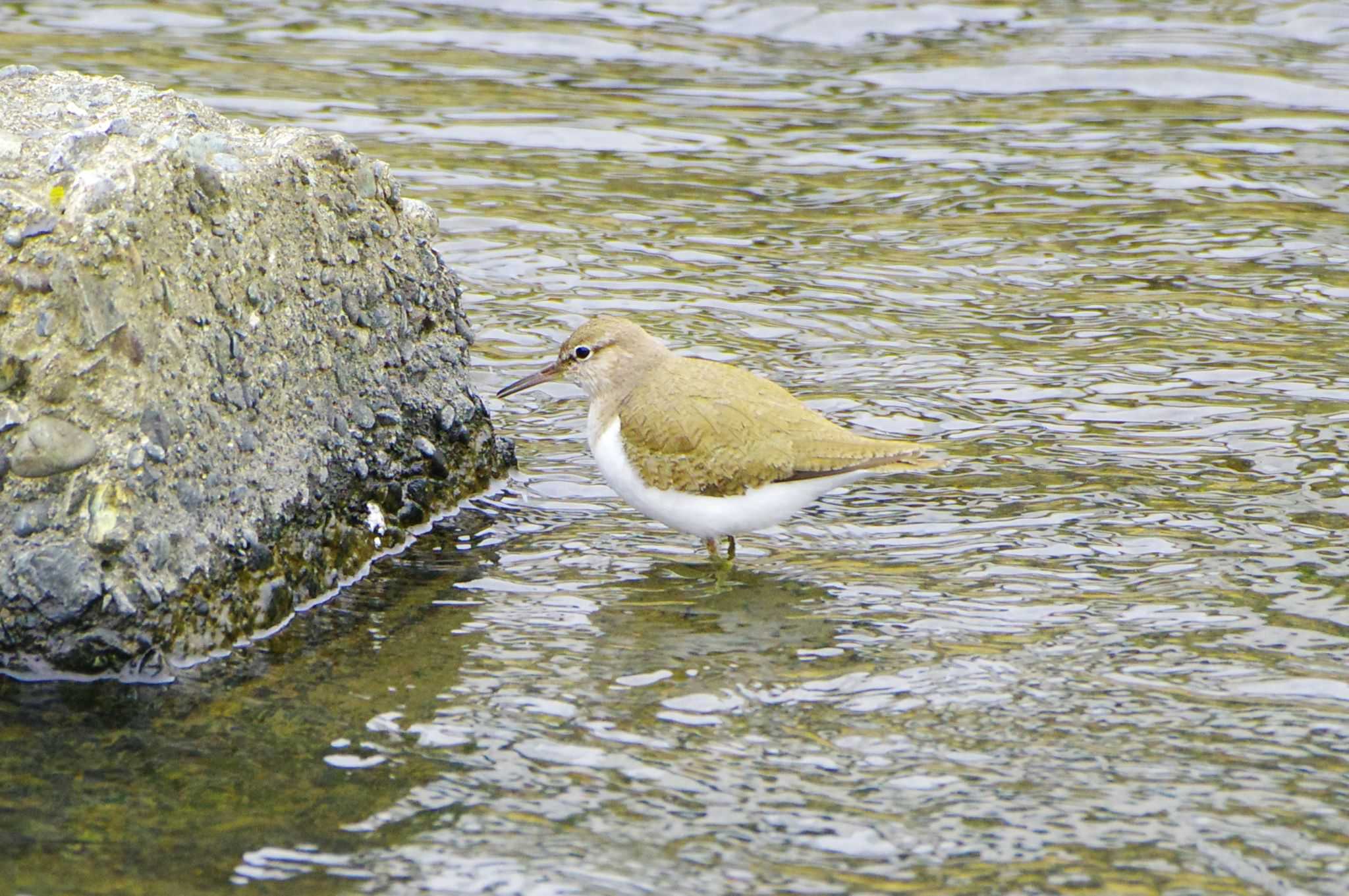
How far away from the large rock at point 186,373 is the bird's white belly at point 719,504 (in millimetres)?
952

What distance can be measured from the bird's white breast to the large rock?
95 centimetres

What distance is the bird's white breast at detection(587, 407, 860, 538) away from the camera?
269 inches

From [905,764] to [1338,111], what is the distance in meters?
8.99

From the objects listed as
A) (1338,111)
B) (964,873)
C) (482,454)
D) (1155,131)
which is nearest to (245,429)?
(482,454)

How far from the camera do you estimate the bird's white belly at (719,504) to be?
22.4ft

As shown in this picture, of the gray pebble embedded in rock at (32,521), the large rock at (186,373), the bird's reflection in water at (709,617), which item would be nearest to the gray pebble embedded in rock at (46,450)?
the large rock at (186,373)

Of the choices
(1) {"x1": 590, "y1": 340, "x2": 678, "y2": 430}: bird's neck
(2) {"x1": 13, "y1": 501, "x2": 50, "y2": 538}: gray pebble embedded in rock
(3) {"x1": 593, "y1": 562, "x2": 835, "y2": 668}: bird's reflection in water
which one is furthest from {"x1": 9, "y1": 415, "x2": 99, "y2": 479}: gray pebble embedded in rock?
(1) {"x1": 590, "y1": 340, "x2": 678, "y2": 430}: bird's neck

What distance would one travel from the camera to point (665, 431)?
7.03 meters

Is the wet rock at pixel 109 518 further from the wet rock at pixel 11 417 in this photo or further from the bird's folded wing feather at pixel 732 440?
the bird's folded wing feather at pixel 732 440

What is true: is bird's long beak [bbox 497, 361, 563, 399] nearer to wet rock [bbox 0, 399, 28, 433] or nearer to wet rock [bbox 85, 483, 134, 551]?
wet rock [bbox 85, 483, 134, 551]

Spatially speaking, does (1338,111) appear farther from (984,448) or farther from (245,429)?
(245,429)

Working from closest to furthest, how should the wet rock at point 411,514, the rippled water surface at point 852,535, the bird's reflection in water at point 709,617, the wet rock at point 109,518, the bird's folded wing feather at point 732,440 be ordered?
the rippled water surface at point 852,535, the wet rock at point 109,518, the bird's reflection in water at point 709,617, the bird's folded wing feather at point 732,440, the wet rock at point 411,514

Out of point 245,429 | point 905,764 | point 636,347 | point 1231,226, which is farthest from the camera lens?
point 1231,226

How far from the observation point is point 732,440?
22.9 ft
